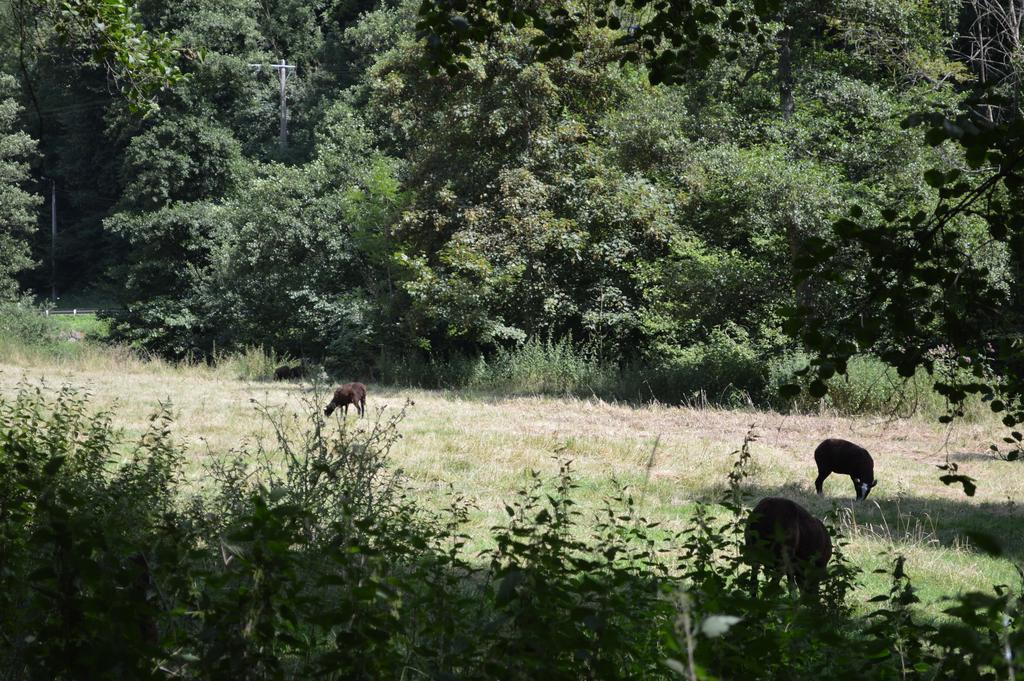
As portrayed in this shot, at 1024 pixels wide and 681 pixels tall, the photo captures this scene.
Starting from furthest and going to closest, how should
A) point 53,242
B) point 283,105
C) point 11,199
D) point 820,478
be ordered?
point 53,242 → point 283,105 → point 11,199 → point 820,478

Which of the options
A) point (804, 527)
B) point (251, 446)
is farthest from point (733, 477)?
point (251, 446)

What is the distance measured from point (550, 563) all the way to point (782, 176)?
19598 millimetres

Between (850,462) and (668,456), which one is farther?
(668,456)

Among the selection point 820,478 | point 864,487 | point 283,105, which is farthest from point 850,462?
point 283,105

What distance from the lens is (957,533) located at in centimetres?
1003

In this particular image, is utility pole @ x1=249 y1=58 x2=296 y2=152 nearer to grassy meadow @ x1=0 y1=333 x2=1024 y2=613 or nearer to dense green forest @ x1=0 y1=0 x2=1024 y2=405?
dense green forest @ x1=0 y1=0 x2=1024 y2=405

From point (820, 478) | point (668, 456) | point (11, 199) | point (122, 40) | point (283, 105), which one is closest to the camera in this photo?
point (122, 40)

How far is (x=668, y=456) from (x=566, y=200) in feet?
40.1

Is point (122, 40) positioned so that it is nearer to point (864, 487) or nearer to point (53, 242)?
point (864, 487)

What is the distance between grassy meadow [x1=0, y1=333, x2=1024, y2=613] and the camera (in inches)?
360

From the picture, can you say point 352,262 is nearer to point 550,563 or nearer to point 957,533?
point 957,533

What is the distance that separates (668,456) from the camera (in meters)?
14.5

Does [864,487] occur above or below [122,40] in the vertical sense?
below

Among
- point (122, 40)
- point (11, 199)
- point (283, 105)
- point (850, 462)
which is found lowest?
point (850, 462)
